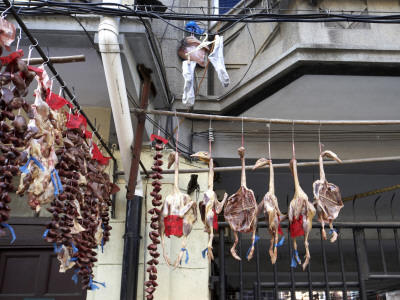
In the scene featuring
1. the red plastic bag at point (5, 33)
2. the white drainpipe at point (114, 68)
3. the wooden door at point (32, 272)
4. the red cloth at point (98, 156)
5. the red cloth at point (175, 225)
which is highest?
the white drainpipe at point (114, 68)

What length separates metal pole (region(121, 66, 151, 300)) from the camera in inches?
151

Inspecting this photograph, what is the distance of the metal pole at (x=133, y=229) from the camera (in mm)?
3826

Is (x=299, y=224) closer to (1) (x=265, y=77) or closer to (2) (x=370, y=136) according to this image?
(1) (x=265, y=77)

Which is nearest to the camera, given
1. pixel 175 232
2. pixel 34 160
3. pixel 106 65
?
pixel 34 160

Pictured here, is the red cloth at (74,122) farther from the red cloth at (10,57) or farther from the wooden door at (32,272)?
the wooden door at (32,272)

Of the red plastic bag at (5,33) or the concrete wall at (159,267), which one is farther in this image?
the concrete wall at (159,267)

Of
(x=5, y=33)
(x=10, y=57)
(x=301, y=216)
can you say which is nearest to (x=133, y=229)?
(x=301, y=216)

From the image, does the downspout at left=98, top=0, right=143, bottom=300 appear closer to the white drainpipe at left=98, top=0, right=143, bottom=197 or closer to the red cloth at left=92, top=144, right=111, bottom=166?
the white drainpipe at left=98, top=0, right=143, bottom=197

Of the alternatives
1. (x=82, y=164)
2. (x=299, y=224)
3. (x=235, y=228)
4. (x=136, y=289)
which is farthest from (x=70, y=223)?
(x=299, y=224)

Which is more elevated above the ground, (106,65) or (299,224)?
→ (106,65)

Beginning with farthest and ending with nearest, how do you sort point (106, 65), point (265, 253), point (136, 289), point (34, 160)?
1. point (265, 253)
2. point (136, 289)
3. point (106, 65)
4. point (34, 160)

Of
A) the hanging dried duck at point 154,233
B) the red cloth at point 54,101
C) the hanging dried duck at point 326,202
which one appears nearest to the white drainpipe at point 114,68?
the hanging dried duck at point 154,233

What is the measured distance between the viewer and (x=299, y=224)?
332cm

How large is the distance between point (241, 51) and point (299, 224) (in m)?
3.87
